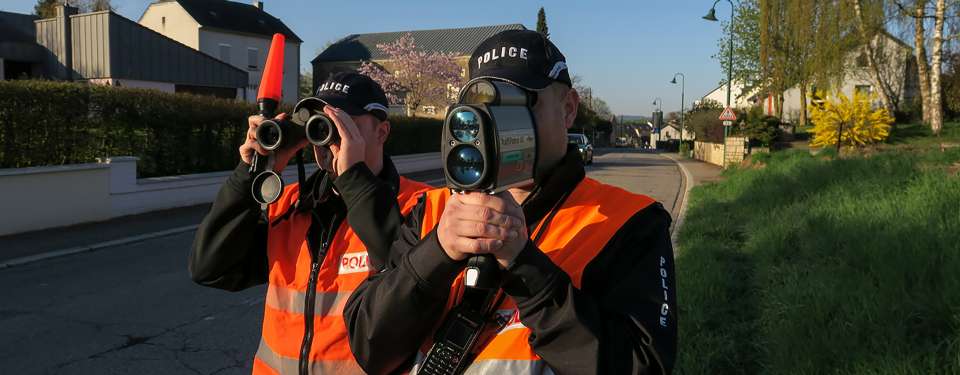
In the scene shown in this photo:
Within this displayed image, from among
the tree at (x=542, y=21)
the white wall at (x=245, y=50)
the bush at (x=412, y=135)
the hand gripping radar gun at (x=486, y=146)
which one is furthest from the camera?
the tree at (x=542, y=21)

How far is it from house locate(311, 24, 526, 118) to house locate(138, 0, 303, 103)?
13.2 metres

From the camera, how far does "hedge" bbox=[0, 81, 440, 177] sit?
9.98m

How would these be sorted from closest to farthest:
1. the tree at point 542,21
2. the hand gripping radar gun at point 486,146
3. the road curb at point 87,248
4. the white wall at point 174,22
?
the hand gripping radar gun at point 486,146 → the road curb at point 87,248 → the white wall at point 174,22 → the tree at point 542,21

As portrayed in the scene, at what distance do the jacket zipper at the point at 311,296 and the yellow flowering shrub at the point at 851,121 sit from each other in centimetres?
1841

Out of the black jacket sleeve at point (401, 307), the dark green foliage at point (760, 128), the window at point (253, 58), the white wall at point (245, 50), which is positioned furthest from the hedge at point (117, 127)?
the window at point (253, 58)

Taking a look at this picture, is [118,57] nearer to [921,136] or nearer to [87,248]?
[87,248]

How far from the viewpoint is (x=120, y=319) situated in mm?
5430

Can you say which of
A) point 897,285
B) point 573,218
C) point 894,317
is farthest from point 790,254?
point 573,218

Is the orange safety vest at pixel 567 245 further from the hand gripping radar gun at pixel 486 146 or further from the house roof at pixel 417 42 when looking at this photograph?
the house roof at pixel 417 42

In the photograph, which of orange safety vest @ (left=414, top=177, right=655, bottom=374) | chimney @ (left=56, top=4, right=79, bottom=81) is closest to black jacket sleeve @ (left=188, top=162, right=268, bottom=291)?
orange safety vest @ (left=414, top=177, right=655, bottom=374)

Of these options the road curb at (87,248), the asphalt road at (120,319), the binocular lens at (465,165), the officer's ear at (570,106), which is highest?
the officer's ear at (570,106)

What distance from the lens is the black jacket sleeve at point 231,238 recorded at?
81.4 inches

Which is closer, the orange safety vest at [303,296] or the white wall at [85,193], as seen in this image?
the orange safety vest at [303,296]

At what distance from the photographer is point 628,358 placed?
1319 millimetres
